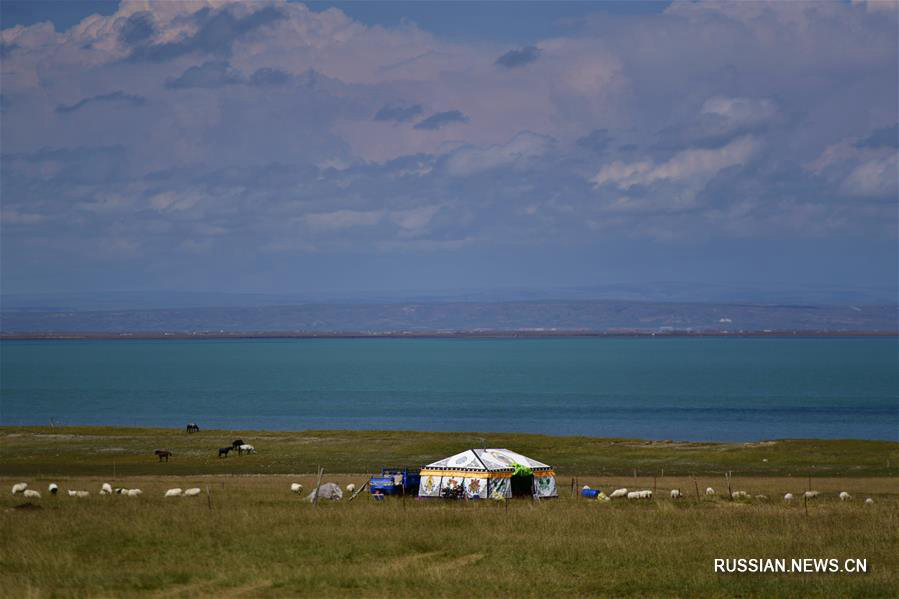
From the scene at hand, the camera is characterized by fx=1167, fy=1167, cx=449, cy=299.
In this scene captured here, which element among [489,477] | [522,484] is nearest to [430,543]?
[489,477]

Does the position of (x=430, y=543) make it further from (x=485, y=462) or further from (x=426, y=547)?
(x=485, y=462)

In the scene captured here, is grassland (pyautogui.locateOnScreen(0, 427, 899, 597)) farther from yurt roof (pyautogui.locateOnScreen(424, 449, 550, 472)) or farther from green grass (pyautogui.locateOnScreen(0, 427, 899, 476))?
green grass (pyautogui.locateOnScreen(0, 427, 899, 476))

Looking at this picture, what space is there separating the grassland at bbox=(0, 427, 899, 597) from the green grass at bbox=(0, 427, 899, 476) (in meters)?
9.01

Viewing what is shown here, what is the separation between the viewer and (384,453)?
75.9 meters

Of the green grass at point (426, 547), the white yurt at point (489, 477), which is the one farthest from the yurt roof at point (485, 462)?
the green grass at point (426, 547)

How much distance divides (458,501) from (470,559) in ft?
49.9

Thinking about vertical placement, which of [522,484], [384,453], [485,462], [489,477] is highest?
[485,462]

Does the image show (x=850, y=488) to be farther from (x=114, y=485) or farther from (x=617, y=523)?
(x=114, y=485)

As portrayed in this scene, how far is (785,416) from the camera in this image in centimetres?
11638

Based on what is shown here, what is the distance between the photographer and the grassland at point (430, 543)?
2753 centimetres

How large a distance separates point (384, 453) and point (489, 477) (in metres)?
29.3

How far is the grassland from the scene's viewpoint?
2753cm

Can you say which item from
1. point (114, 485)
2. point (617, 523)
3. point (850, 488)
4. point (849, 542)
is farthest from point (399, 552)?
point (850, 488)

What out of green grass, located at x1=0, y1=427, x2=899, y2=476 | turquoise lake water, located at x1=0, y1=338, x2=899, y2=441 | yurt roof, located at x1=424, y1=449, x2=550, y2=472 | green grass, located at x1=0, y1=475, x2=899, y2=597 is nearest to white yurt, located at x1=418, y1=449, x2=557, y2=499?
yurt roof, located at x1=424, y1=449, x2=550, y2=472
